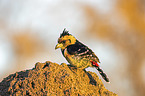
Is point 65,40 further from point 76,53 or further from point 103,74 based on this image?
point 103,74

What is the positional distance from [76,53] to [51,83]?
81cm

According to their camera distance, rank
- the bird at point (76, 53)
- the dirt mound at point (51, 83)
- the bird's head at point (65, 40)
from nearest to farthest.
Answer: the dirt mound at point (51, 83), the bird at point (76, 53), the bird's head at point (65, 40)

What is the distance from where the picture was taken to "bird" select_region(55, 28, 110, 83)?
4.17 metres

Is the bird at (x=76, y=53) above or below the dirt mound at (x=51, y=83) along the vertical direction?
above

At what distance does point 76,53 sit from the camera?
4.18m

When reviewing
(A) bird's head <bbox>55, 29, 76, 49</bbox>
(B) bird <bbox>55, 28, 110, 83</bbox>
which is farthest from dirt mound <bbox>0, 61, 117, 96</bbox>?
(A) bird's head <bbox>55, 29, 76, 49</bbox>

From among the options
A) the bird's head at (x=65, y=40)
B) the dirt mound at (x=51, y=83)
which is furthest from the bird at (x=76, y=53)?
the dirt mound at (x=51, y=83)

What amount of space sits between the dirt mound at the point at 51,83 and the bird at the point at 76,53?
13 cm

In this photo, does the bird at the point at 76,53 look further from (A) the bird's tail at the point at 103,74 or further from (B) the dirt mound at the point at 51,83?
(B) the dirt mound at the point at 51,83

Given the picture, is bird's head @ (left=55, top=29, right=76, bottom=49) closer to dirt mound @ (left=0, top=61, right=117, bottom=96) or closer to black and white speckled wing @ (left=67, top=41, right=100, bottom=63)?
black and white speckled wing @ (left=67, top=41, right=100, bottom=63)

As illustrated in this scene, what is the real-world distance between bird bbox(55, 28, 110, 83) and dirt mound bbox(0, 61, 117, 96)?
133 mm

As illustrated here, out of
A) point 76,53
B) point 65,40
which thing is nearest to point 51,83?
point 76,53

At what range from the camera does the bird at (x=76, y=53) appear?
13.7 ft

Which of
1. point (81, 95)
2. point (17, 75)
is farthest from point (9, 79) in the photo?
point (81, 95)
